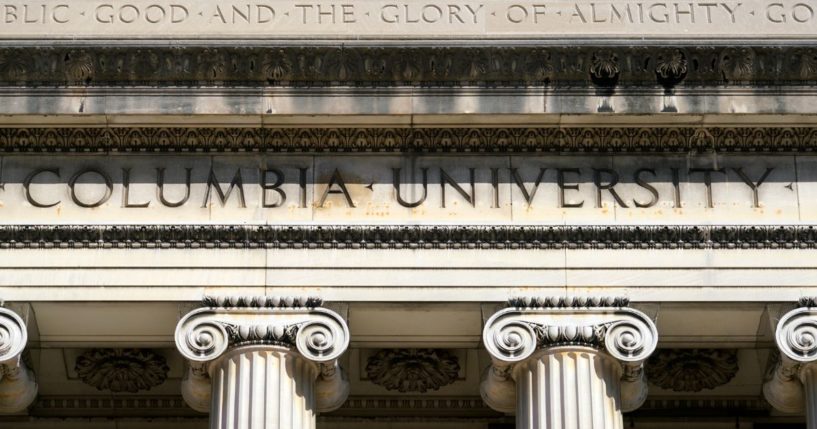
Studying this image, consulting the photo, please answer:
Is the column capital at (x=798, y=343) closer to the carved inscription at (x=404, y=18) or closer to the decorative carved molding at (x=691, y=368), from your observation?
the decorative carved molding at (x=691, y=368)

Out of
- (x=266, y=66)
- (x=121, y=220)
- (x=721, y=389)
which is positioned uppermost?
(x=266, y=66)

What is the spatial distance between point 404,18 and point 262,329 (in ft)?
22.0

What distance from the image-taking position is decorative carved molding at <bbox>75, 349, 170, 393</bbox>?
44250 mm

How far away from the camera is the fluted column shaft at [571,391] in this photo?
132 feet

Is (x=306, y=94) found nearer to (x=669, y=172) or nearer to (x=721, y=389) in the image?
(x=669, y=172)

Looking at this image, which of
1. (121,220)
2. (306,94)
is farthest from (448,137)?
(121,220)

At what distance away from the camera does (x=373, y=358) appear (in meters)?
44.3

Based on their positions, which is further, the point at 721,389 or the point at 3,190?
the point at 721,389

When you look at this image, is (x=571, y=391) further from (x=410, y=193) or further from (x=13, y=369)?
(x=13, y=369)

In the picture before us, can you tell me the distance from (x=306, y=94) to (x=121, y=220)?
4.00 metres

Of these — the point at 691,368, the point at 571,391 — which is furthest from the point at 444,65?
the point at 691,368

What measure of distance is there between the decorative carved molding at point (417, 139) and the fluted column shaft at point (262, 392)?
398 cm

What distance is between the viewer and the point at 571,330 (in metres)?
40.6

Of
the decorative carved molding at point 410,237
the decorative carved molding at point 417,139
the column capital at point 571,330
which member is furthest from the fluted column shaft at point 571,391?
the decorative carved molding at point 417,139
